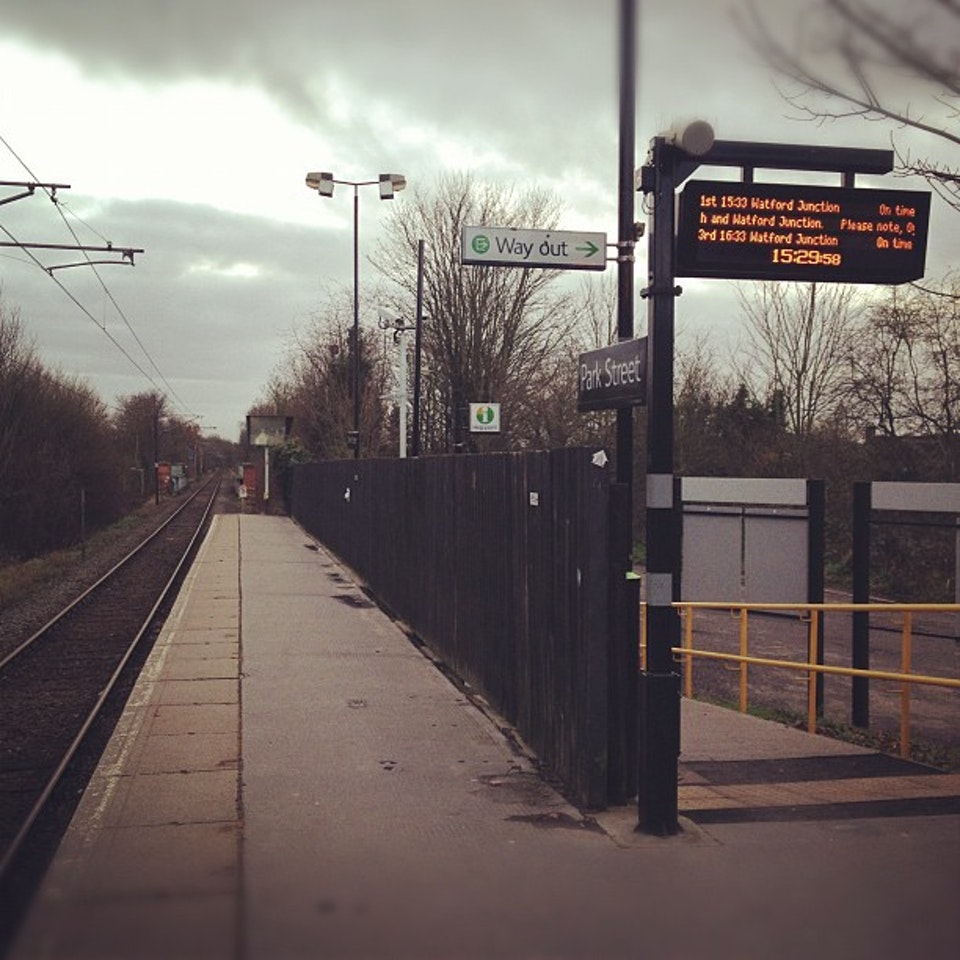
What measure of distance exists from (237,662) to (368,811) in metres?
6.03

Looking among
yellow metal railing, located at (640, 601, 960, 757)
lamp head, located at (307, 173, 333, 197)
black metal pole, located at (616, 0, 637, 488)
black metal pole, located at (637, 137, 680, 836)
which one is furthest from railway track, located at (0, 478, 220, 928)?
lamp head, located at (307, 173, 333, 197)

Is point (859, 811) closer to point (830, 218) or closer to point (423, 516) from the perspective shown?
point (830, 218)

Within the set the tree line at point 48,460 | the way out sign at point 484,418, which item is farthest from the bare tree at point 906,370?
the tree line at point 48,460

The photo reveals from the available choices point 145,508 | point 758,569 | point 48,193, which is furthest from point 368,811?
point 145,508

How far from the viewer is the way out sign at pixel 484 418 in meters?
23.9

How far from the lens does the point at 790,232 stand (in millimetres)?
6250

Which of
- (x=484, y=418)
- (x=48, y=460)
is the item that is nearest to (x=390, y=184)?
(x=484, y=418)

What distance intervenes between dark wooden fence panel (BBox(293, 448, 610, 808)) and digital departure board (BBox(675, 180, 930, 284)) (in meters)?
1.36

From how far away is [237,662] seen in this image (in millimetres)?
11922

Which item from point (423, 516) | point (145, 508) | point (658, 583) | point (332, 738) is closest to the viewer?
point (658, 583)

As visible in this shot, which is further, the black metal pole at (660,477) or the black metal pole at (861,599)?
the black metal pole at (861,599)

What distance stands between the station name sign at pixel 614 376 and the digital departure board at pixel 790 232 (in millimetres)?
545

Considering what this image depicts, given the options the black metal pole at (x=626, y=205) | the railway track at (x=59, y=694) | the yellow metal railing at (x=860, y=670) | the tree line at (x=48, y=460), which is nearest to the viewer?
the railway track at (x=59, y=694)

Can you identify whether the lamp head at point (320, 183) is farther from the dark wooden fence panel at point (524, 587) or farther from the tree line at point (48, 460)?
the dark wooden fence panel at point (524, 587)
